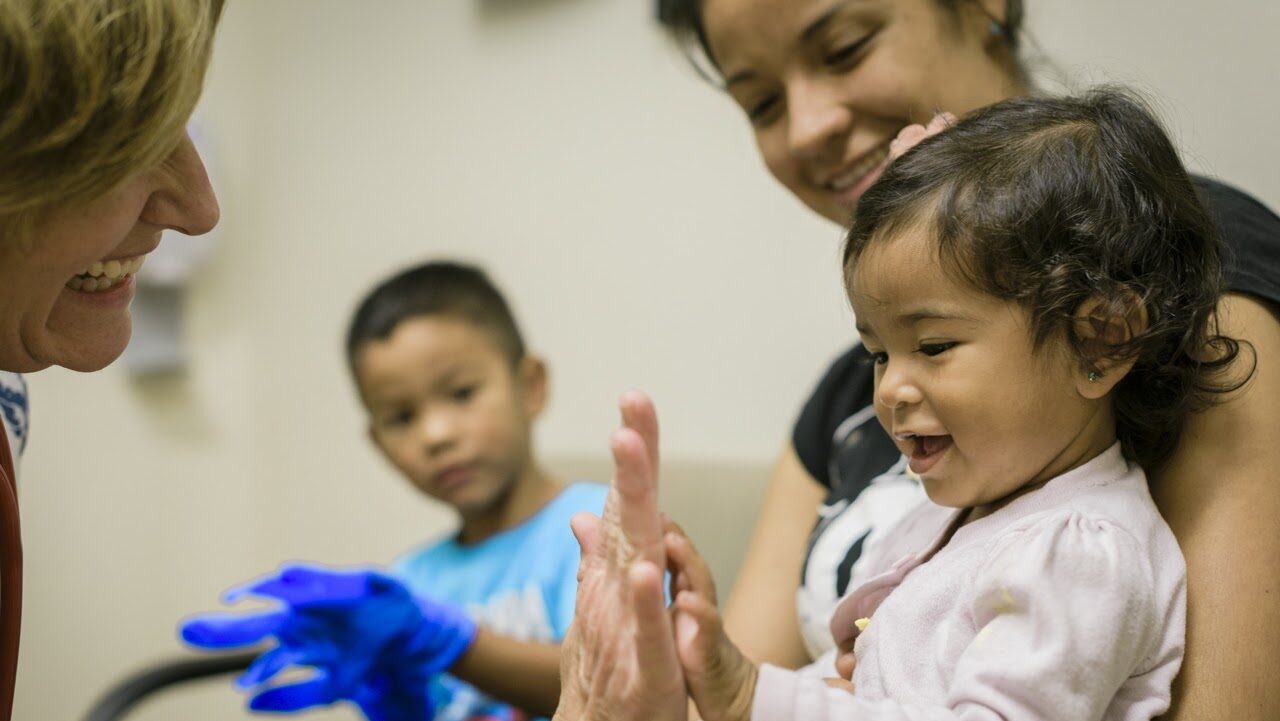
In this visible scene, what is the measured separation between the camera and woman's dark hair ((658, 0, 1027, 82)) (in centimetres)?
112

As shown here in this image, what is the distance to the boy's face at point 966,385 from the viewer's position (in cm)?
73

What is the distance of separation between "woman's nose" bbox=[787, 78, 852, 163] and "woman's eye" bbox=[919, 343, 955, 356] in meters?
0.38

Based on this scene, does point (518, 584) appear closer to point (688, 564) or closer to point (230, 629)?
point (230, 629)

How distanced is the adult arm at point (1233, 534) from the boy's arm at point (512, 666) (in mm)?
766

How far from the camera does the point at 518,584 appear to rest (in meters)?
1.56

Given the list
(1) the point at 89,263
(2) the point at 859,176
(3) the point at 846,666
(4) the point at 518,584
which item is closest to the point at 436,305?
(4) the point at 518,584

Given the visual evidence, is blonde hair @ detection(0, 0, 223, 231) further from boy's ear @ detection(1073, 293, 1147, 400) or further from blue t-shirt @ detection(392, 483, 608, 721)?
blue t-shirt @ detection(392, 483, 608, 721)

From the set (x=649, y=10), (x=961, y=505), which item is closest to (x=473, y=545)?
(x=649, y=10)

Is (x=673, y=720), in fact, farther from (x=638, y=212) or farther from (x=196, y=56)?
(x=638, y=212)

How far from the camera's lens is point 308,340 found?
8.04 ft

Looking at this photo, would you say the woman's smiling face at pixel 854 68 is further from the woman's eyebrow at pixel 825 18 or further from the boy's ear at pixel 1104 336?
the boy's ear at pixel 1104 336

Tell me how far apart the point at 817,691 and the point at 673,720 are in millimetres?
86

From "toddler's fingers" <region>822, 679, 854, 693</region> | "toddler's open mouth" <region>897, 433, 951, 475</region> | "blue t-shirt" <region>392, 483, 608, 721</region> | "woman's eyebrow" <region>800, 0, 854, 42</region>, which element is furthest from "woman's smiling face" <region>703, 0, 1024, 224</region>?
"blue t-shirt" <region>392, 483, 608, 721</region>

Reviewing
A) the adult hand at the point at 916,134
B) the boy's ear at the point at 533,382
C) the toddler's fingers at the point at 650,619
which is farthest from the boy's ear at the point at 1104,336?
the boy's ear at the point at 533,382
